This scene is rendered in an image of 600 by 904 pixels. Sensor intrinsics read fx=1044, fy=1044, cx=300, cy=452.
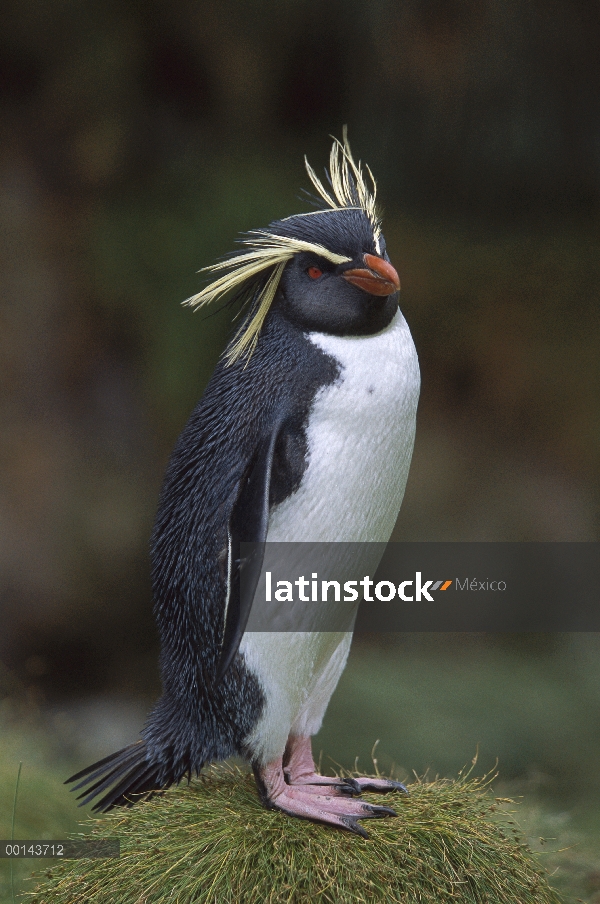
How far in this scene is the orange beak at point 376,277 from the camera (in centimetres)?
138

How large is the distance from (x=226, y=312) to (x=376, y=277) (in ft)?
4.79

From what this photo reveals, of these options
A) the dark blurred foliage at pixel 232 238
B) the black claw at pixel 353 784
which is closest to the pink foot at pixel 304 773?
the black claw at pixel 353 784

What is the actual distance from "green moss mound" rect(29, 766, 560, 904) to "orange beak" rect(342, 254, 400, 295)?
0.73m

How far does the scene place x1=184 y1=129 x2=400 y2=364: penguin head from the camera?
4.64 ft

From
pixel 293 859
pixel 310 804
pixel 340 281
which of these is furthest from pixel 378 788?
pixel 340 281

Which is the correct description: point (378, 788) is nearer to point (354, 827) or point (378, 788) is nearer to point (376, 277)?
point (354, 827)

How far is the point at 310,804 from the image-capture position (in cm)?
146

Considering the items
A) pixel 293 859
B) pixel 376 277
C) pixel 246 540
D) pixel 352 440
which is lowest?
pixel 293 859

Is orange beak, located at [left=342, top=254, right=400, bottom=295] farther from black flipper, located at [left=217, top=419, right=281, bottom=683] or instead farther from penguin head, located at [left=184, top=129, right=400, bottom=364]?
black flipper, located at [left=217, top=419, right=281, bottom=683]

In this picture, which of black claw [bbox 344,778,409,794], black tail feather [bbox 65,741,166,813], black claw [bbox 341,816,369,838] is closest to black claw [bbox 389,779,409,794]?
black claw [bbox 344,778,409,794]

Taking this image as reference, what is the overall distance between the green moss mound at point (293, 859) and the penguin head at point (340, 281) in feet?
2.24

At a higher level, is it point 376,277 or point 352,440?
point 376,277

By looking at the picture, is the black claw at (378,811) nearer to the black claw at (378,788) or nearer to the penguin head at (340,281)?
the black claw at (378,788)

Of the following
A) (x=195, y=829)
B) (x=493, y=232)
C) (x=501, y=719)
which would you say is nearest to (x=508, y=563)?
(x=501, y=719)
